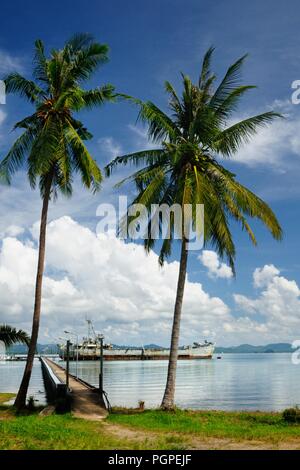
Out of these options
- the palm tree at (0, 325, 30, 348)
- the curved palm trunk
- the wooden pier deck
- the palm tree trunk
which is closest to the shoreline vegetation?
the wooden pier deck

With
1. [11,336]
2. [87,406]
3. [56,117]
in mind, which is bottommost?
[87,406]

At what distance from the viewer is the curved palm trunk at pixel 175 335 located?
2252cm

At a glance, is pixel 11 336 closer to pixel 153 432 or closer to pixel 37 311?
pixel 37 311

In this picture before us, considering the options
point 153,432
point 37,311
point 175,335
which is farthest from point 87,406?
point 153,432

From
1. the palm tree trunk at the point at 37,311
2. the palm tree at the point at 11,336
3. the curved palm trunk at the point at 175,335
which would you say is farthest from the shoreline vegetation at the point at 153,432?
the palm tree at the point at 11,336

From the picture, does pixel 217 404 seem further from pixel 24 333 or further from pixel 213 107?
Answer: pixel 213 107

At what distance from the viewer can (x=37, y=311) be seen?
76.4 ft

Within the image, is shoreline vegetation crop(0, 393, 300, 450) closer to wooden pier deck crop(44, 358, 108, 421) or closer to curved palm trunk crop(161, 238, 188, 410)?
wooden pier deck crop(44, 358, 108, 421)

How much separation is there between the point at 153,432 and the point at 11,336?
1249 centimetres

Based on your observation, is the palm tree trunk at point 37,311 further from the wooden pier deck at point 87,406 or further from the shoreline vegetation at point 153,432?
the wooden pier deck at point 87,406

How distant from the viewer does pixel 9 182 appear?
24156mm

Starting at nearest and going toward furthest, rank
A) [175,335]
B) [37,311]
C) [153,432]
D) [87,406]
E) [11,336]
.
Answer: [153,432]
[87,406]
[175,335]
[37,311]
[11,336]

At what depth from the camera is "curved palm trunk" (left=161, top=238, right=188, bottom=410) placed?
22516 mm
